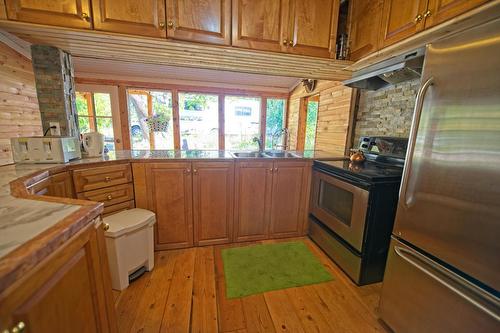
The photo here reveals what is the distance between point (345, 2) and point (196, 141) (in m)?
3.47

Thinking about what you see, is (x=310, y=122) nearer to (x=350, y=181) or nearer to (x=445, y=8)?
(x=350, y=181)

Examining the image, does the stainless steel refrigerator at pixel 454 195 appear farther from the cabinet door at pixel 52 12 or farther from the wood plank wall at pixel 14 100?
the wood plank wall at pixel 14 100

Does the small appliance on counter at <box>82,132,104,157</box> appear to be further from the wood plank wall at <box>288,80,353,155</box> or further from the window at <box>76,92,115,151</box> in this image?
the wood plank wall at <box>288,80,353,155</box>

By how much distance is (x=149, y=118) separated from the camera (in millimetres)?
4109

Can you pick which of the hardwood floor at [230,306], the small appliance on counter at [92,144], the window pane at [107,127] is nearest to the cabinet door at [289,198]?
the hardwood floor at [230,306]

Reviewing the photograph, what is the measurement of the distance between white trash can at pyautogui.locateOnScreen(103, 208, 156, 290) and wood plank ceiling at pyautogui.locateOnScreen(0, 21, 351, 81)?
140 cm

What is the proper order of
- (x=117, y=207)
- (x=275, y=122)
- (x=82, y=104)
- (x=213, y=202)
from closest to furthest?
1. (x=117, y=207)
2. (x=213, y=202)
3. (x=82, y=104)
4. (x=275, y=122)

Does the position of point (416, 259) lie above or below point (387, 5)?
below

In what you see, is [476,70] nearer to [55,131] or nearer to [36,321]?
[36,321]

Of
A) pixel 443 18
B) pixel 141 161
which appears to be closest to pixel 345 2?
pixel 443 18

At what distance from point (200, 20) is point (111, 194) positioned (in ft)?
5.34

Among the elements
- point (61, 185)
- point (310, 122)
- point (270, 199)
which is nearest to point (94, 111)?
point (61, 185)

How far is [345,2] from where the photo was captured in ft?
6.45

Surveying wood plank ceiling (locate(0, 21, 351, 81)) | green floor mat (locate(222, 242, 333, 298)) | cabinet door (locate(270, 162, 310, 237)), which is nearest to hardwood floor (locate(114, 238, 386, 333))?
green floor mat (locate(222, 242, 333, 298))
